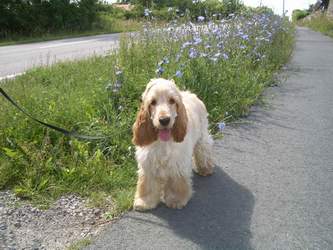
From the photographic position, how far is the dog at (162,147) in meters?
3.18

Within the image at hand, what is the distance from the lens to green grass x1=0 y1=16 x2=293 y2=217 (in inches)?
147

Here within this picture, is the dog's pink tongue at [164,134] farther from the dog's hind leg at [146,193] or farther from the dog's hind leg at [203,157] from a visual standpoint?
the dog's hind leg at [203,157]

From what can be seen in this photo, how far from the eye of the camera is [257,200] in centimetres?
367

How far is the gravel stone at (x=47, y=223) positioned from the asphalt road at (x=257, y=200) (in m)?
0.22

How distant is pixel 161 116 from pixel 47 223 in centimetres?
130

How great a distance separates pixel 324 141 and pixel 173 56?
2615mm

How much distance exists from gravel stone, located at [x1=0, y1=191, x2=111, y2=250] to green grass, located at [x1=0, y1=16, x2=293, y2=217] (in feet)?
0.42

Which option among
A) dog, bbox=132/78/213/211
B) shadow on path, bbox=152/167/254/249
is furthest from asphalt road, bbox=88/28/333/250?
dog, bbox=132/78/213/211

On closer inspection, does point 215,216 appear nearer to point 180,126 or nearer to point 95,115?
point 180,126

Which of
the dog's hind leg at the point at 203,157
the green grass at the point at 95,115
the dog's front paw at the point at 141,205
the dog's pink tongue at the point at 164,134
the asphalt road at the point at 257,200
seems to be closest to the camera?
the asphalt road at the point at 257,200

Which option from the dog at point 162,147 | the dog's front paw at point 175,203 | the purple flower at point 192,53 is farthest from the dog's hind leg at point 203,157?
the purple flower at point 192,53

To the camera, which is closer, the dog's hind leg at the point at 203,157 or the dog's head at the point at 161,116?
the dog's head at the point at 161,116

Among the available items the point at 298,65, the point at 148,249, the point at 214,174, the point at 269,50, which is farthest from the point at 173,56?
the point at 298,65

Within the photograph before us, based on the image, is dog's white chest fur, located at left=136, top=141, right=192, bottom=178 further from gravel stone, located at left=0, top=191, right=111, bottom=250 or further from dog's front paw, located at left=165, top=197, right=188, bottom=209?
gravel stone, located at left=0, top=191, right=111, bottom=250
